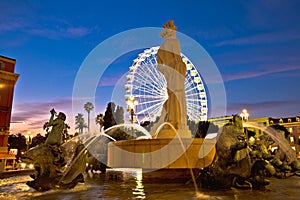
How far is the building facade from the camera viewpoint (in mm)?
33066

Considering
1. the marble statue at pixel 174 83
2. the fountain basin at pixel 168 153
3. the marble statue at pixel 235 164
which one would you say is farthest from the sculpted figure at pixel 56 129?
the marble statue at pixel 174 83

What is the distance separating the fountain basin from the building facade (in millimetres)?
27770

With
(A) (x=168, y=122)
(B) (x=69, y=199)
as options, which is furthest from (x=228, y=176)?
(A) (x=168, y=122)

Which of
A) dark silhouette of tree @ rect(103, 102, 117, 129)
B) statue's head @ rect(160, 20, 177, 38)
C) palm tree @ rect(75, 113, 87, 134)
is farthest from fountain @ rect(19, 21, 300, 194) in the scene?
palm tree @ rect(75, 113, 87, 134)

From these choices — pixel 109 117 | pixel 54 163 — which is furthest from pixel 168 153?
pixel 109 117

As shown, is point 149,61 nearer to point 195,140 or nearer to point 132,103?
point 132,103

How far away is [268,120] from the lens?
82.0 m

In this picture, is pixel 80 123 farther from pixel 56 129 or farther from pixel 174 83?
pixel 56 129

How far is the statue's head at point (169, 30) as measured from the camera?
46.6 feet

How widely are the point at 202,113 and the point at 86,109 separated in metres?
52.3

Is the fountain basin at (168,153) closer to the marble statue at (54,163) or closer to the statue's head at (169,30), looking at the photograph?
the marble statue at (54,163)

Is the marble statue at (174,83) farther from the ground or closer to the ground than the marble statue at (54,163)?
farther from the ground

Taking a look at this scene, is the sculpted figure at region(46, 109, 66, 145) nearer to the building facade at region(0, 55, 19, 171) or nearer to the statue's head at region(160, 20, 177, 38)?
the statue's head at region(160, 20, 177, 38)

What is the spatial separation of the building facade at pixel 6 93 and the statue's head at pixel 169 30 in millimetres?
27773
